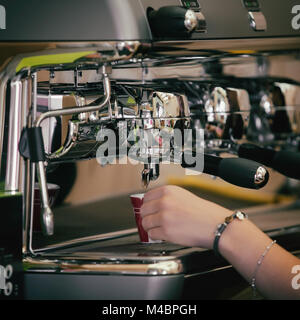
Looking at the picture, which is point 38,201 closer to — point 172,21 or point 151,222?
point 151,222

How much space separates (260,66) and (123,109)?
0.53 metres

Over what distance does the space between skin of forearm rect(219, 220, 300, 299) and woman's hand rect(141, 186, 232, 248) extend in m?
0.03

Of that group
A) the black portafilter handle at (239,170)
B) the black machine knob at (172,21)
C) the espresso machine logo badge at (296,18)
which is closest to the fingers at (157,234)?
the black portafilter handle at (239,170)

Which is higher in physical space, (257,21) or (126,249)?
(257,21)

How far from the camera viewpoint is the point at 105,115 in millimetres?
901

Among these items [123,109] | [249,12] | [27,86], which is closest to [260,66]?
[249,12]

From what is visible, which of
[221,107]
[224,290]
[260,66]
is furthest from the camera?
[260,66]

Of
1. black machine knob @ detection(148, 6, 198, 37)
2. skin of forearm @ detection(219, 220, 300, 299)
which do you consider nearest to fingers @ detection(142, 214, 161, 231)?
skin of forearm @ detection(219, 220, 300, 299)

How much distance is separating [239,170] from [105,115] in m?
0.23

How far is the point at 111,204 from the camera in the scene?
3.89 feet

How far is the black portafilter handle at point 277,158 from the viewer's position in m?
1.17

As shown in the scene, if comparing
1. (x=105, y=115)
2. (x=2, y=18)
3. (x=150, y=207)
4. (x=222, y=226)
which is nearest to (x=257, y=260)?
(x=222, y=226)

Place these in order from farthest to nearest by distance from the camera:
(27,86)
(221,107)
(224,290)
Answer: (221,107)
(224,290)
(27,86)

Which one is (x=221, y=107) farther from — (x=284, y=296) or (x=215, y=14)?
(x=284, y=296)
